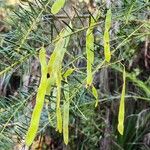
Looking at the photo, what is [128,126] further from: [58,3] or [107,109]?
[58,3]

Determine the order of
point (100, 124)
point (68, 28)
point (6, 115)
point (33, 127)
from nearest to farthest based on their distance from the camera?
1. point (33, 127)
2. point (68, 28)
3. point (6, 115)
4. point (100, 124)

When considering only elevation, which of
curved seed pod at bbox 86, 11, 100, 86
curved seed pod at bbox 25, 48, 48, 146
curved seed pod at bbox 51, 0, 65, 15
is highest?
curved seed pod at bbox 51, 0, 65, 15

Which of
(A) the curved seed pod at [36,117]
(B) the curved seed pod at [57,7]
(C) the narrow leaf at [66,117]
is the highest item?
(B) the curved seed pod at [57,7]

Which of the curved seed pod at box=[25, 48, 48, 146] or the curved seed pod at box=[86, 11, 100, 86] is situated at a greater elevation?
the curved seed pod at box=[86, 11, 100, 86]

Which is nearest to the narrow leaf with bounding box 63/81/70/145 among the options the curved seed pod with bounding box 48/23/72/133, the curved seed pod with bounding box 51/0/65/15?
the curved seed pod with bounding box 48/23/72/133

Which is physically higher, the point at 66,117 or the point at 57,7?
the point at 57,7

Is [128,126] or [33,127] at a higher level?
[33,127]

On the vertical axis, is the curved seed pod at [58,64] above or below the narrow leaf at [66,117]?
above

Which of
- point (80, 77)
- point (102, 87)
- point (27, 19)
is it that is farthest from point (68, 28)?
point (102, 87)

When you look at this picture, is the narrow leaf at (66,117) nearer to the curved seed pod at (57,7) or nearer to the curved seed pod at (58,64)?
the curved seed pod at (58,64)

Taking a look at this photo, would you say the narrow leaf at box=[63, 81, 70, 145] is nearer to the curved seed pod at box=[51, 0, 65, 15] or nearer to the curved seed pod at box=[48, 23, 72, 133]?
the curved seed pod at box=[48, 23, 72, 133]

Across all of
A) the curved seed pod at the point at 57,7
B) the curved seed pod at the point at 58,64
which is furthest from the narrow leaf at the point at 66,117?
the curved seed pod at the point at 57,7
